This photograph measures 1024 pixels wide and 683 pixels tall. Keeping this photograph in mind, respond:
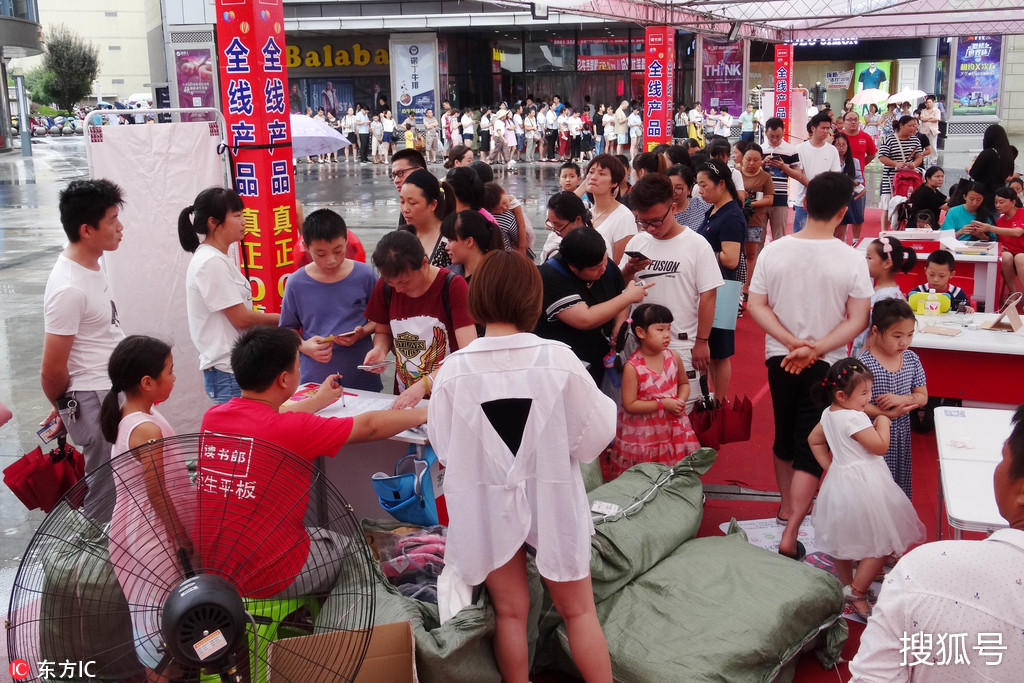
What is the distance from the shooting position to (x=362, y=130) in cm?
2639

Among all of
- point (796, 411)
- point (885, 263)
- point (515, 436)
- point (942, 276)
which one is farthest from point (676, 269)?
point (942, 276)

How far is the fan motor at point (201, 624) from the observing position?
66.3 inches

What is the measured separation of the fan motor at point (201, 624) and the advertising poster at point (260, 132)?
319cm

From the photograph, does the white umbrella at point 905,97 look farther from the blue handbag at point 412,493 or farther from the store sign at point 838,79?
the blue handbag at point 412,493

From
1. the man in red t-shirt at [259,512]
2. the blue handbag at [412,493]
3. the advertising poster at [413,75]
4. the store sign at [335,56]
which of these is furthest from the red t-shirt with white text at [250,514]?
the store sign at [335,56]

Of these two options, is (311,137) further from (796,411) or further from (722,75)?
(722,75)

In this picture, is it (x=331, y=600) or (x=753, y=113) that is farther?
(x=753, y=113)

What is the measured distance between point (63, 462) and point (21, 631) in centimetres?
188

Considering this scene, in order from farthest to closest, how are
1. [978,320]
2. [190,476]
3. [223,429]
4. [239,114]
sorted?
[978,320], [239,114], [223,429], [190,476]

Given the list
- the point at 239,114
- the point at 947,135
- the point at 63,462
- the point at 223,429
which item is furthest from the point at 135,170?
the point at 947,135

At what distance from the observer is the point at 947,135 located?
84.5ft

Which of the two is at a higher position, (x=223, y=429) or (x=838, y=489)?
(x=223, y=429)

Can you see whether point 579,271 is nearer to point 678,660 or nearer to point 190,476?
point 678,660

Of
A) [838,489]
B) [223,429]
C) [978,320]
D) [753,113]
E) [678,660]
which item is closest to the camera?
[223,429]
